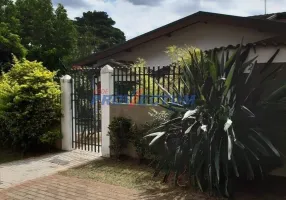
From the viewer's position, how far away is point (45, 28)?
26.9m

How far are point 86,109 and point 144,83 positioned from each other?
2073 mm

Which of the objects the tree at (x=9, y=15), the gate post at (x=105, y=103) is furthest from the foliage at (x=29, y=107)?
the tree at (x=9, y=15)

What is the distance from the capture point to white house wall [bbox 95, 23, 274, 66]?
1075 cm

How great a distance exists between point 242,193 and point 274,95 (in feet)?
5.62

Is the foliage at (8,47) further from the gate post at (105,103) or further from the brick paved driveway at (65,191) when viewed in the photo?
the brick paved driveway at (65,191)

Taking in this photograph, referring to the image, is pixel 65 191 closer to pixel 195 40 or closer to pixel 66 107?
pixel 66 107

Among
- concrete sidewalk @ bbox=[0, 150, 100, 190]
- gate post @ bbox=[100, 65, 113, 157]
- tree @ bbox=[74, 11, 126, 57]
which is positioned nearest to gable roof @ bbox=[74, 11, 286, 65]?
gate post @ bbox=[100, 65, 113, 157]

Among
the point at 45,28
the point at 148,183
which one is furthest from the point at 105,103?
the point at 45,28

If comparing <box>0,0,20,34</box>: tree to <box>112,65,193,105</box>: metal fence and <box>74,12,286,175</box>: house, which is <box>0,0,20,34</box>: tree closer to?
<box>74,12,286,175</box>: house

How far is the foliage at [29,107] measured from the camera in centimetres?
895

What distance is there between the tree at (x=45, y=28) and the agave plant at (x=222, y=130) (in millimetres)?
21932

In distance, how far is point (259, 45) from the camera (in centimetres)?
650

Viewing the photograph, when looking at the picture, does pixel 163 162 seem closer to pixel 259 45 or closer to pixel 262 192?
pixel 262 192

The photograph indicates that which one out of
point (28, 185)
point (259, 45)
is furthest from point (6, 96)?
point (259, 45)
